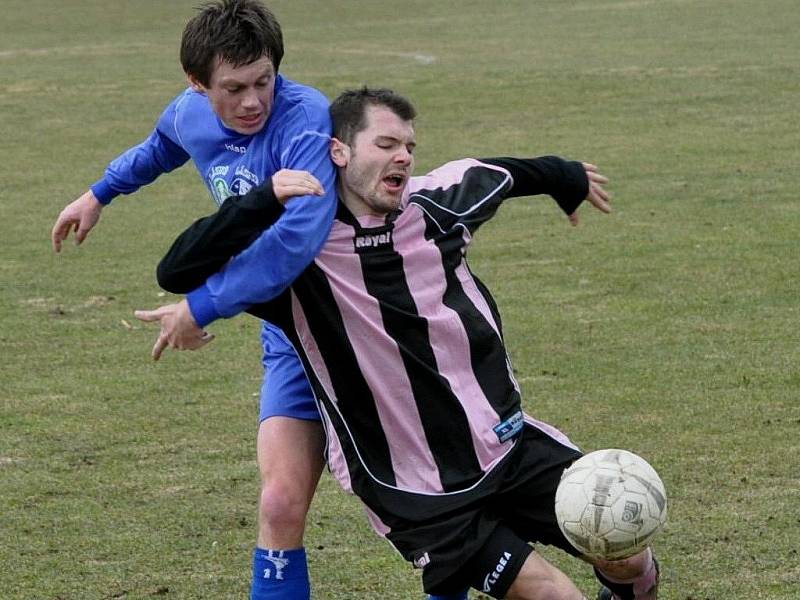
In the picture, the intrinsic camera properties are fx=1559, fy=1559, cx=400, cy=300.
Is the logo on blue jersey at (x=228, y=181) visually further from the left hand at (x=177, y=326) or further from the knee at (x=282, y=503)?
the knee at (x=282, y=503)

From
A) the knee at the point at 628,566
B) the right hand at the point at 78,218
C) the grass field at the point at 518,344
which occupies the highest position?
the right hand at the point at 78,218

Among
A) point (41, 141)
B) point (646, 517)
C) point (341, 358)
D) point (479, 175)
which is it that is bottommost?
point (41, 141)

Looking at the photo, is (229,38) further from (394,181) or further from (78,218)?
(78,218)

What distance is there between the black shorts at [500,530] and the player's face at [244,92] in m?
1.23

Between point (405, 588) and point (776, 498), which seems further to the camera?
point (776, 498)

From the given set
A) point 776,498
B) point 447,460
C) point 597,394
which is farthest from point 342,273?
point 597,394

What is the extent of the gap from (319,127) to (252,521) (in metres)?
2.20

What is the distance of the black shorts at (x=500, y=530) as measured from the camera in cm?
431

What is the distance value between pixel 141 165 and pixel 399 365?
1550 millimetres

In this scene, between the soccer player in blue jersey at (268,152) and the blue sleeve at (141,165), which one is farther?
the blue sleeve at (141,165)

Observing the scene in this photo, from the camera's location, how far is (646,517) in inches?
169

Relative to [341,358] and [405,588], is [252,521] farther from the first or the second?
[341,358]

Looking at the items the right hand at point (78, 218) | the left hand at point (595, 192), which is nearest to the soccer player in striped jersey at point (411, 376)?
the left hand at point (595, 192)

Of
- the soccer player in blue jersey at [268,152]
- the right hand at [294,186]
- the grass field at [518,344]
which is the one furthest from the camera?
the grass field at [518,344]
